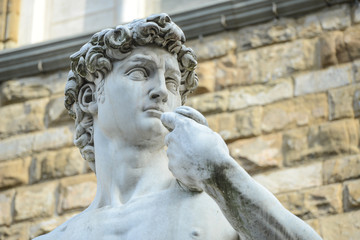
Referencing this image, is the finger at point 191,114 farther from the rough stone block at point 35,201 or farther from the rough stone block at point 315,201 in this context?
the rough stone block at point 35,201

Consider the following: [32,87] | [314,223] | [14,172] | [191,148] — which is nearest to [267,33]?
[314,223]

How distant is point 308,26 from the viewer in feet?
24.4

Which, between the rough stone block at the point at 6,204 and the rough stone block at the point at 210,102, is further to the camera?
the rough stone block at the point at 6,204

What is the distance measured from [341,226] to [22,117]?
2570mm

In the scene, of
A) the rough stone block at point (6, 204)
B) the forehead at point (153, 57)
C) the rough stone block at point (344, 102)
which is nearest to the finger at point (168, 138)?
the forehead at point (153, 57)

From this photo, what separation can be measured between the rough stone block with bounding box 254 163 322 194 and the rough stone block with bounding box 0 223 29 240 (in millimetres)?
1602

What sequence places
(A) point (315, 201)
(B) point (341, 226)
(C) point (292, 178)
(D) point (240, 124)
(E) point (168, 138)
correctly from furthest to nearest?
1. (D) point (240, 124)
2. (C) point (292, 178)
3. (A) point (315, 201)
4. (B) point (341, 226)
5. (E) point (168, 138)

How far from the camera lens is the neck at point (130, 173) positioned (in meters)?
3.78

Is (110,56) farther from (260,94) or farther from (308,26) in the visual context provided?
(308,26)

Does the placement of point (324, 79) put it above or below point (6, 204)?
above

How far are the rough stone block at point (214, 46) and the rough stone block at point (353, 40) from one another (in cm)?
73

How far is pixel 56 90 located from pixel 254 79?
1466 mm

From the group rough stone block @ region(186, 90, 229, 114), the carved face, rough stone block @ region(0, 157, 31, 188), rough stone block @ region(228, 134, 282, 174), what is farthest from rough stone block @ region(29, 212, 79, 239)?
the carved face

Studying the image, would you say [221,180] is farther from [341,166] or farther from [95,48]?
[341,166]
